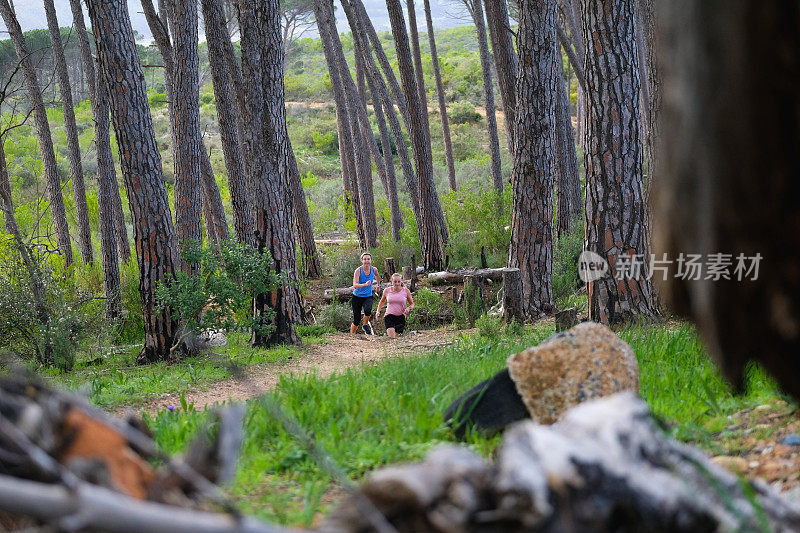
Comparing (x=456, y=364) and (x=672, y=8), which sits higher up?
(x=672, y=8)

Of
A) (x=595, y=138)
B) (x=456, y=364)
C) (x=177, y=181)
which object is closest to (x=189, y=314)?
(x=177, y=181)

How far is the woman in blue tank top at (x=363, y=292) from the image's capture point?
11.6 metres

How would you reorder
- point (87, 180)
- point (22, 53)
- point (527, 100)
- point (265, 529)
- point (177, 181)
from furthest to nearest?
point (87, 180) → point (22, 53) → point (177, 181) → point (527, 100) → point (265, 529)

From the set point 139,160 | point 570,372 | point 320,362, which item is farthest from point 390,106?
point 570,372

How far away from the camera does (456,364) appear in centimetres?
564

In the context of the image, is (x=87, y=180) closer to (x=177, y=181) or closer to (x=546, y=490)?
(x=177, y=181)

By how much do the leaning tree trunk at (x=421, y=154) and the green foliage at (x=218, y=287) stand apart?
21.6ft

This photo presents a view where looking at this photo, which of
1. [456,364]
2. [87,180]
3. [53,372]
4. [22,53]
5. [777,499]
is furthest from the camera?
[87,180]

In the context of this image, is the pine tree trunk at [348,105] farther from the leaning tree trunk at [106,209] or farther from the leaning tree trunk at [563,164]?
the leaning tree trunk at [106,209]

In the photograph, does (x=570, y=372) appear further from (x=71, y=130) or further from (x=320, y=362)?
(x=71, y=130)

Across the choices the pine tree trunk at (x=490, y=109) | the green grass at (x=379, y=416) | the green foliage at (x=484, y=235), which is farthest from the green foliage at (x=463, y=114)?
the green grass at (x=379, y=416)

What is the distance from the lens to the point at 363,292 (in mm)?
11680

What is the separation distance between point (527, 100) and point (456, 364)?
535 centimetres

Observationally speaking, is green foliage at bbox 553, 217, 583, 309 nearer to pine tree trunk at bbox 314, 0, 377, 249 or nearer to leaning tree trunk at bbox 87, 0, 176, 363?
pine tree trunk at bbox 314, 0, 377, 249
